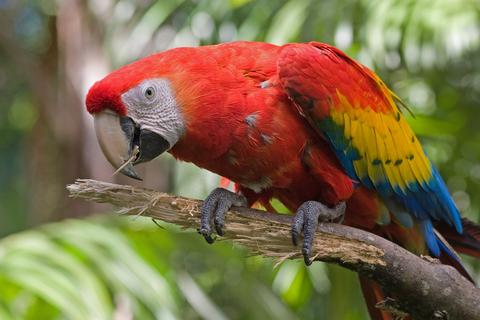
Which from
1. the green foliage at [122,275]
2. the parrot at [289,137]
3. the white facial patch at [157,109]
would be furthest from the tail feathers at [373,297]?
the white facial patch at [157,109]

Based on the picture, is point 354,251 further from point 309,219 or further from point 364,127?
point 364,127

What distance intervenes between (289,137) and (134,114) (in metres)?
0.28

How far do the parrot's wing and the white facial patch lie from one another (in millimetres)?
214

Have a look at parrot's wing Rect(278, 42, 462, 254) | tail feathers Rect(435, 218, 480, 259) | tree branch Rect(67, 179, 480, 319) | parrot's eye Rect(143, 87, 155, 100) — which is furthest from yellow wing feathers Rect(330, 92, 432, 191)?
parrot's eye Rect(143, 87, 155, 100)

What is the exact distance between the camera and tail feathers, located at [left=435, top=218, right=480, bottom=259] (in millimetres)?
1435

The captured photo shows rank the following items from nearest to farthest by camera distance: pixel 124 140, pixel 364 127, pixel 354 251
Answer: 1. pixel 354 251
2. pixel 124 140
3. pixel 364 127

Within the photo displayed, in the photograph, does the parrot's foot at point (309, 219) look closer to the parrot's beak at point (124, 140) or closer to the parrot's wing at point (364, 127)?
the parrot's wing at point (364, 127)

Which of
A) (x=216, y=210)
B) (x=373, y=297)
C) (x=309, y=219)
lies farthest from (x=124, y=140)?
(x=373, y=297)

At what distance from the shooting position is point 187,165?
2176 millimetres

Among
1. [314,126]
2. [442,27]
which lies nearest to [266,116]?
[314,126]

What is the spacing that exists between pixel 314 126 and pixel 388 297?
0.35 meters

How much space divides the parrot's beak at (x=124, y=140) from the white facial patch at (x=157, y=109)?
0.01m

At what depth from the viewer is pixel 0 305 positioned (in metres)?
1.32

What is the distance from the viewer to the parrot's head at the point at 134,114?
120 centimetres
